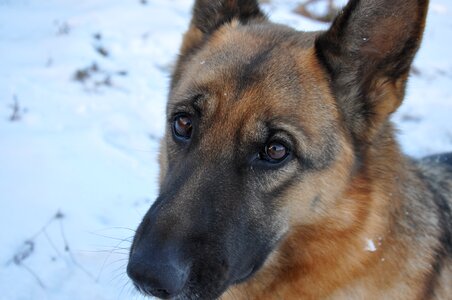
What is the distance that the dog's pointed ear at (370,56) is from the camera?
250 cm

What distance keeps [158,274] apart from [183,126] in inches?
35.0

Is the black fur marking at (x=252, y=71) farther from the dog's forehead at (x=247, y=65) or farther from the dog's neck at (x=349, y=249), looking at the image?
the dog's neck at (x=349, y=249)

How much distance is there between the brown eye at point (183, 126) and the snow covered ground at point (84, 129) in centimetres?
102

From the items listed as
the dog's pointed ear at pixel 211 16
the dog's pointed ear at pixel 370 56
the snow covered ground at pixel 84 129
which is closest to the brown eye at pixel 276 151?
the dog's pointed ear at pixel 370 56

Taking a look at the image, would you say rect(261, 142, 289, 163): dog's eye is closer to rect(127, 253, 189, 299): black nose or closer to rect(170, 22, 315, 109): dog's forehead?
rect(170, 22, 315, 109): dog's forehead

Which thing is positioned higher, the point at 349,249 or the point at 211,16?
the point at 211,16

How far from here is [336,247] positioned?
2.75m

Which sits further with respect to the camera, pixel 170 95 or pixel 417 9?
pixel 170 95

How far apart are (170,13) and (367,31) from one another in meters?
5.80

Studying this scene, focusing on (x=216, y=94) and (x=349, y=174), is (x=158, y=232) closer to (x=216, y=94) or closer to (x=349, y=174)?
(x=216, y=94)

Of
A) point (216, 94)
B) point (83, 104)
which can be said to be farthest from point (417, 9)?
point (83, 104)

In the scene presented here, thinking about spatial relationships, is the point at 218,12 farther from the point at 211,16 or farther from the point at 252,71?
the point at 252,71

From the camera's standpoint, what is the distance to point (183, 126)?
273 centimetres

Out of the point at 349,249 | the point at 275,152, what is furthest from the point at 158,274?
the point at 349,249
